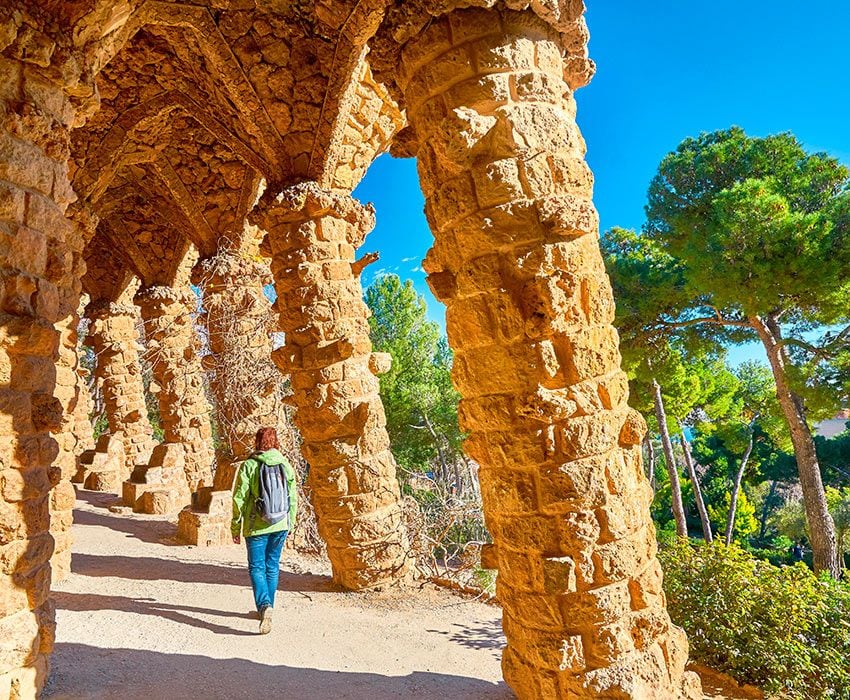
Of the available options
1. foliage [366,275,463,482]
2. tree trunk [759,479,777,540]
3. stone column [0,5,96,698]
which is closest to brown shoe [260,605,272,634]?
stone column [0,5,96,698]

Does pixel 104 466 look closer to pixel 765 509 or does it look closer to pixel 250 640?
pixel 250 640

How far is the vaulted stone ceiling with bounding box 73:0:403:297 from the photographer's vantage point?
18.3 ft

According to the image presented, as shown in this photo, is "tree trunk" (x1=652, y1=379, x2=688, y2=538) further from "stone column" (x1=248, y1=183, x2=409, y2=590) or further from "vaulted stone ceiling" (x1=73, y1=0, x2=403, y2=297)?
"vaulted stone ceiling" (x1=73, y1=0, x2=403, y2=297)

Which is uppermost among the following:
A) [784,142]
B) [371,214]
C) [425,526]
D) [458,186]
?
[784,142]

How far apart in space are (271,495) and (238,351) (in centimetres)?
377

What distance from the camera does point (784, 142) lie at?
1073cm

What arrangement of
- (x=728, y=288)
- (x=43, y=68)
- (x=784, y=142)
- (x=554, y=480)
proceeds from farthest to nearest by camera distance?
1. (x=784, y=142)
2. (x=728, y=288)
3. (x=43, y=68)
4. (x=554, y=480)

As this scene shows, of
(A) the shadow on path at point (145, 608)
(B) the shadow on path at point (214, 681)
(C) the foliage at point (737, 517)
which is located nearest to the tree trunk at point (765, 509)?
(C) the foliage at point (737, 517)

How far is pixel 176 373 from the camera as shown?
10477 millimetres

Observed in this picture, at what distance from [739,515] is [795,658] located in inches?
752

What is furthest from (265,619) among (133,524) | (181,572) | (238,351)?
(133,524)

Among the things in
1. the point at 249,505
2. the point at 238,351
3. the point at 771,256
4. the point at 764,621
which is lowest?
the point at 764,621

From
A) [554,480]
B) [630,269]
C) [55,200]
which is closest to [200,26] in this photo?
[55,200]

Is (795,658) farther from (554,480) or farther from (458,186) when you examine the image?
(458,186)
